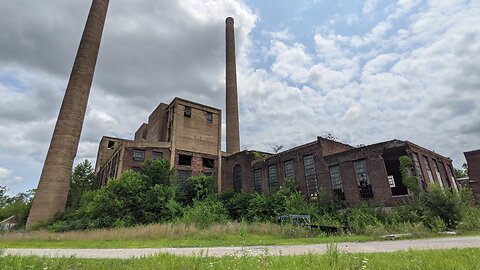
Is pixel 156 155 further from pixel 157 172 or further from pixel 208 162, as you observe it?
pixel 208 162

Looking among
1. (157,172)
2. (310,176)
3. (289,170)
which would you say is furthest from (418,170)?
(157,172)

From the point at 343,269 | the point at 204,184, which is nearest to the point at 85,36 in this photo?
the point at 204,184

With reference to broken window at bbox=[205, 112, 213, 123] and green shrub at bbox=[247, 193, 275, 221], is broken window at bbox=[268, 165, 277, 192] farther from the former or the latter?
broken window at bbox=[205, 112, 213, 123]

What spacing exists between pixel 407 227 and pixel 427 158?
35.0ft

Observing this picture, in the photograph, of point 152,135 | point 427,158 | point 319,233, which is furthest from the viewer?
point 152,135

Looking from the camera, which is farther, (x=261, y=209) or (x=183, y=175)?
(x=183, y=175)

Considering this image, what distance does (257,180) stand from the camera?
98.3ft

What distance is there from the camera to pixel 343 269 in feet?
13.8

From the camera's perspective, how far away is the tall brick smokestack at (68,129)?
24875 mm

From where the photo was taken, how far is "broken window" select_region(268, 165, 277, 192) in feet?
90.0

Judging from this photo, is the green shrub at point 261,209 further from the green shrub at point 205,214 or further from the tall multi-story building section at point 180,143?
the tall multi-story building section at point 180,143

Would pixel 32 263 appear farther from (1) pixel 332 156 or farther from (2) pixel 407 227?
(1) pixel 332 156

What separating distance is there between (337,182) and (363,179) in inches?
88.5

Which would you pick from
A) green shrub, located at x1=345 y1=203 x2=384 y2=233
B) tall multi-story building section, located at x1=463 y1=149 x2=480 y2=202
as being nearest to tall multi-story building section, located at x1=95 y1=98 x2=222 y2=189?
green shrub, located at x1=345 y1=203 x2=384 y2=233
